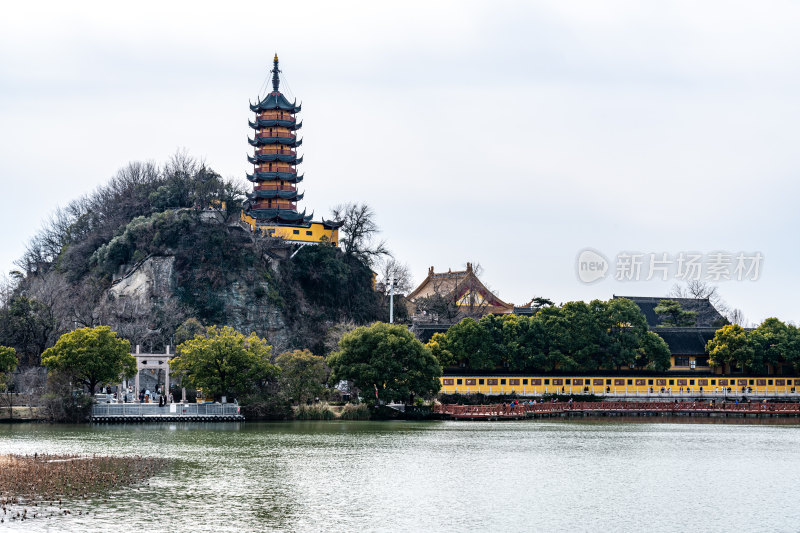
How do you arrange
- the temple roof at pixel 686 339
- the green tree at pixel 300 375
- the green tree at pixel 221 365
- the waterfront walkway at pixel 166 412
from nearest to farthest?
1. the waterfront walkway at pixel 166 412
2. the green tree at pixel 221 365
3. the green tree at pixel 300 375
4. the temple roof at pixel 686 339

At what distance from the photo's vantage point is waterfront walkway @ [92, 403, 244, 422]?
2270 inches

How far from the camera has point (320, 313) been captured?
84.8 meters

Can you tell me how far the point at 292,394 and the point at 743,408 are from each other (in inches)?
1222

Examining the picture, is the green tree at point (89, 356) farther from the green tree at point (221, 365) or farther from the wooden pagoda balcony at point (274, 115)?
the wooden pagoda balcony at point (274, 115)

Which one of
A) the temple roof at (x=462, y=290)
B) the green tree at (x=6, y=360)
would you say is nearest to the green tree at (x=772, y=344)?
the temple roof at (x=462, y=290)

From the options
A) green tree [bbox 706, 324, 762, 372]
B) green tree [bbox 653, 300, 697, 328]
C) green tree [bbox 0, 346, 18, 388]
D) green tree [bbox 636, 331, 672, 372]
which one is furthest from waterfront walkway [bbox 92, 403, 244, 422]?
green tree [bbox 653, 300, 697, 328]

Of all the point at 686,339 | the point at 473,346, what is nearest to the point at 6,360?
the point at 473,346

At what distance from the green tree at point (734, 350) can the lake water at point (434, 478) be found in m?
22.2

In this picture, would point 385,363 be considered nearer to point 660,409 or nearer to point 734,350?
point 660,409

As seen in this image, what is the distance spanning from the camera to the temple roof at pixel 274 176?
9250cm

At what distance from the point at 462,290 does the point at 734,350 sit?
3003 centimetres

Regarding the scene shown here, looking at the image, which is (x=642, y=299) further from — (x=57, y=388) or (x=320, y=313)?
(x=57, y=388)

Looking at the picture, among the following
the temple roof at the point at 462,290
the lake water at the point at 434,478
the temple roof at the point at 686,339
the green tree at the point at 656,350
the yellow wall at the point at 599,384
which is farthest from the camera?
the temple roof at the point at 462,290

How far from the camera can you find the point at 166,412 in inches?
2322
